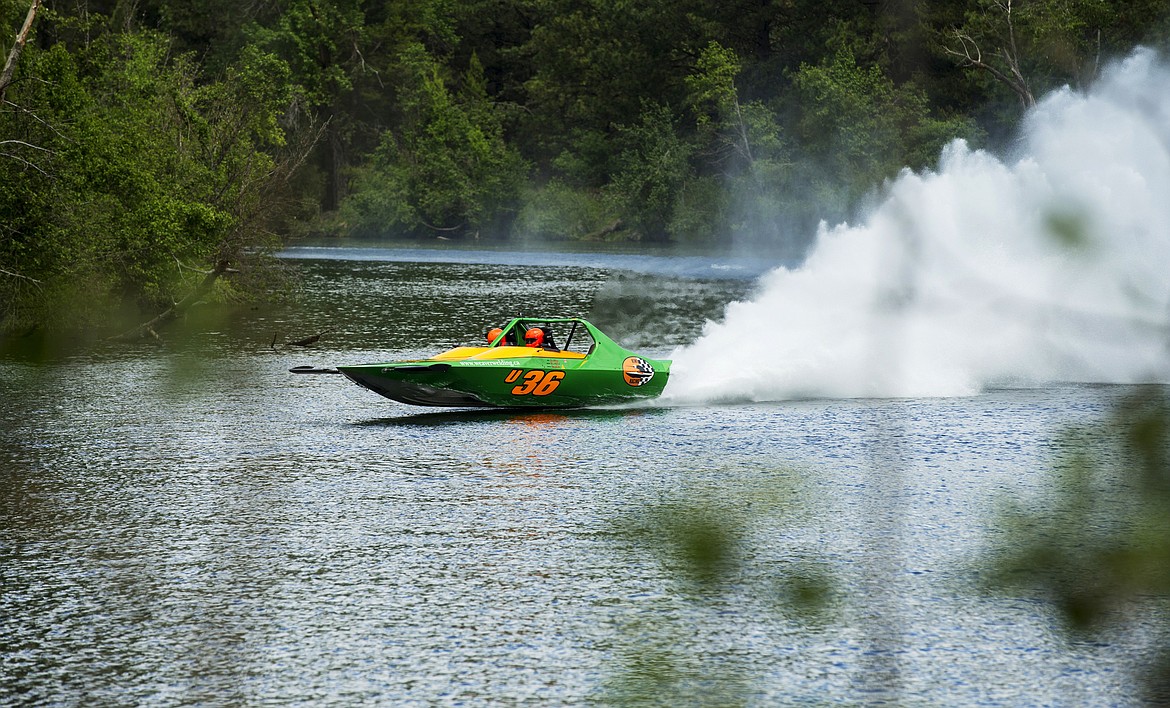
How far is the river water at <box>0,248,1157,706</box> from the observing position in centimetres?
984

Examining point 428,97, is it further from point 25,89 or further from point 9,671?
point 9,671

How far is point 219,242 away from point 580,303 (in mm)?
12399

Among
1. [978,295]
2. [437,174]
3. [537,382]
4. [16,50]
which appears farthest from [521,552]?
[437,174]

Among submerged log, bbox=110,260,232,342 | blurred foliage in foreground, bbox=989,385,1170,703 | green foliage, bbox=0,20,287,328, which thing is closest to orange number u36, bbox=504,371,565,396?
blurred foliage in foreground, bbox=989,385,1170,703

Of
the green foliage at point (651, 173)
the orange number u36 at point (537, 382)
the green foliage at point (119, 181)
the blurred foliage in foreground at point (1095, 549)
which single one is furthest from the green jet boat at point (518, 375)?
the green foliage at point (651, 173)

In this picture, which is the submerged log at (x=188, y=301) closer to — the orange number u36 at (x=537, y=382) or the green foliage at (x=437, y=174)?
the orange number u36 at (x=537, y=382)

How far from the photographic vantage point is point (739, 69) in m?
82.4

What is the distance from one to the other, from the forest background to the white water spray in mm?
16921

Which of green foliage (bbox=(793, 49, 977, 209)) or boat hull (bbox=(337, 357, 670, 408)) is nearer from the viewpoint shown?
boat hull (bbox=(337, 357, 670, 408))

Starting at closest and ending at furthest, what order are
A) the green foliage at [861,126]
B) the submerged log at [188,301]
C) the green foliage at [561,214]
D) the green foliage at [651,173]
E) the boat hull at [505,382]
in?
1. the boat hull at [505,382]
2. the submerged log at [188,301]
3. the green foliage at [861,126]
4. the green foliage at [651,173]
5. the green foliage at [561,214]

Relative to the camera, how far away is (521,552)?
1344 centimetres

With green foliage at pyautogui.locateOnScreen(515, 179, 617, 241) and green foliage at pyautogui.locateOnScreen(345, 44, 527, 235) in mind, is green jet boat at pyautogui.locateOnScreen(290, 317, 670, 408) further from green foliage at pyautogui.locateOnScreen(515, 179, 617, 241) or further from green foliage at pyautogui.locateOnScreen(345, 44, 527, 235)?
green foliage at pyautogui.locateOnScreen(345, 44, 527, 235)

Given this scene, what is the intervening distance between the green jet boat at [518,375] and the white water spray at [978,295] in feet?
6.38

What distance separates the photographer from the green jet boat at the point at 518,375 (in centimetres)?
2167
